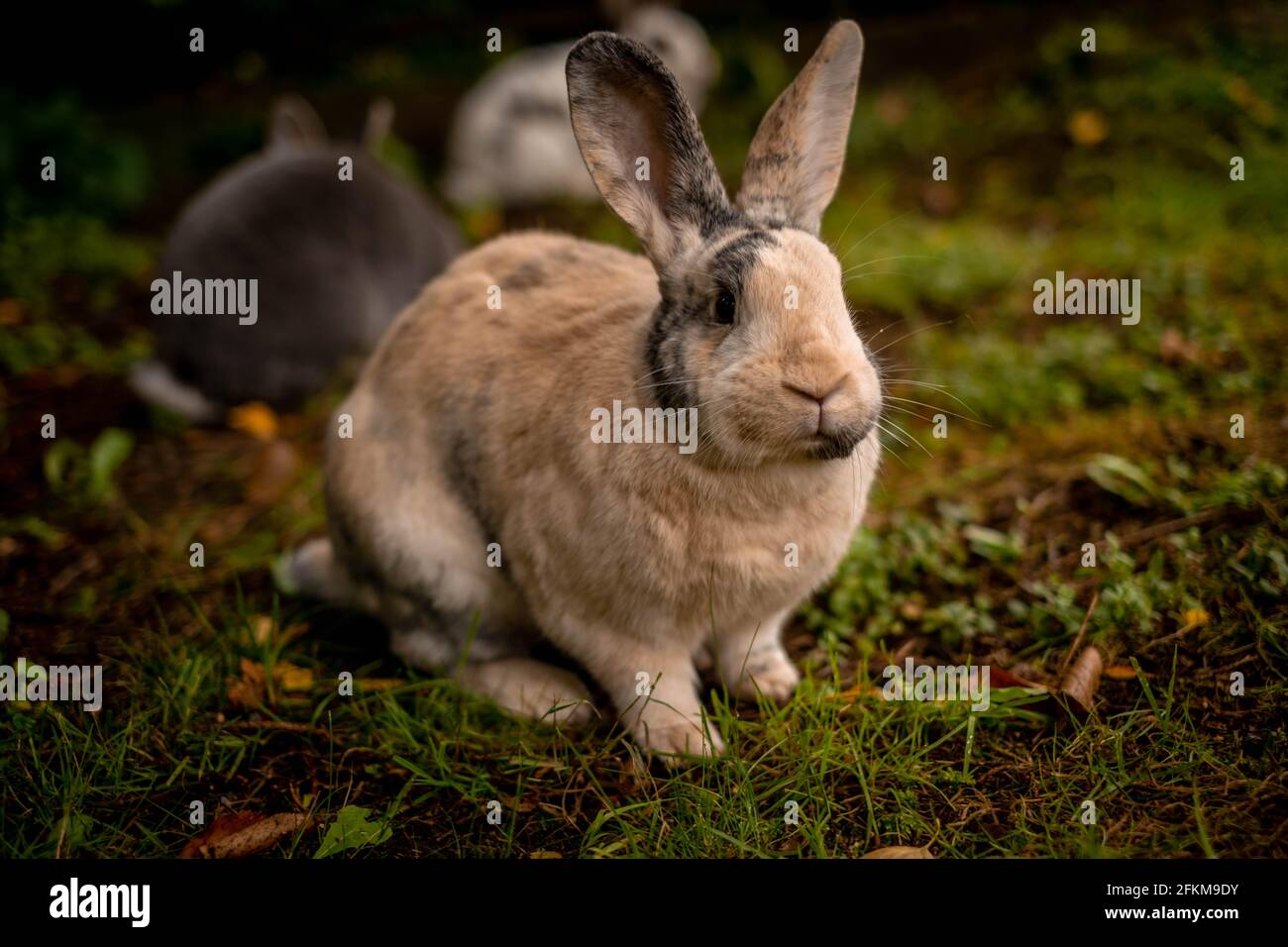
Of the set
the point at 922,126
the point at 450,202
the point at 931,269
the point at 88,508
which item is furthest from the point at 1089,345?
the point at 450,202

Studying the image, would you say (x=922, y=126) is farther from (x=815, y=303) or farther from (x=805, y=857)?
(x=805, y=857)

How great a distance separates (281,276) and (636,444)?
3.42 m

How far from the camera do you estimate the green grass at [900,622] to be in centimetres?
253

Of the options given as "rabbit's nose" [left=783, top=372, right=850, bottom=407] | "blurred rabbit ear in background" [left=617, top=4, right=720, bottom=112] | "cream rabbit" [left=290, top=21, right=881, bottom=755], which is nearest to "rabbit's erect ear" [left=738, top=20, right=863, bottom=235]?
"cream rabbit" [left=290, top=21, right=881, bottom=755]

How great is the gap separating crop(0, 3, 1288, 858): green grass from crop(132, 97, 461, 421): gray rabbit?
29 cm

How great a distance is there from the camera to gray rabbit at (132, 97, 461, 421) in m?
5.14

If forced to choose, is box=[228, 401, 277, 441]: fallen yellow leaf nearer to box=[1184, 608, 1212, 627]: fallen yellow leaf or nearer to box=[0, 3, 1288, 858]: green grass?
box=[0, 3, 1288, 858]: green grass

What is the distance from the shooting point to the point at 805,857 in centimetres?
240

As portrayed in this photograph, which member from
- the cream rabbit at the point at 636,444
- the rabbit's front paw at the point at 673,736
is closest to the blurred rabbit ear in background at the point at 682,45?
the cream rabbit at the point at 636,444

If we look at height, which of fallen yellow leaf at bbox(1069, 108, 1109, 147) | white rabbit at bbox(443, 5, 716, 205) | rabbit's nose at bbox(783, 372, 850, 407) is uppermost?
white rabbit at bbox(443, 5, 716, 205)

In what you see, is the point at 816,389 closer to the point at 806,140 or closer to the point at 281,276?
the point at 806,140

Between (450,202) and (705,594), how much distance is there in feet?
18.6

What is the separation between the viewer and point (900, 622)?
3.22 metres

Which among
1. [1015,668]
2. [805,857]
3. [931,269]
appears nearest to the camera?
[805,857]
